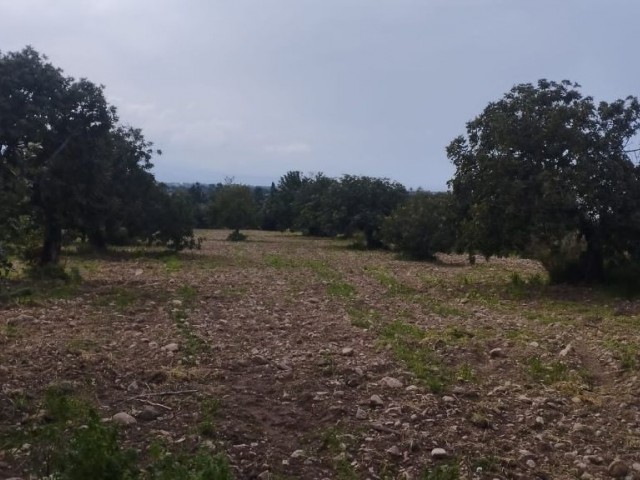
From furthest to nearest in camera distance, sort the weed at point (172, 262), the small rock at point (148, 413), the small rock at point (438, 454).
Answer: the weed at point (172, 262)
the small rock at point (148, 413)
the small rock at point (438, 454)

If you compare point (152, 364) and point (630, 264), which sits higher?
point (630, 264)

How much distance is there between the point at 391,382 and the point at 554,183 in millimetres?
9779

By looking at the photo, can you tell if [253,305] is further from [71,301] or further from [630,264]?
[630,264]

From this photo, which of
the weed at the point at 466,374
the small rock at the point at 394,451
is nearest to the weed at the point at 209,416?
the small rock at the point at 394,451

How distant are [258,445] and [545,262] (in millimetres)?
14343

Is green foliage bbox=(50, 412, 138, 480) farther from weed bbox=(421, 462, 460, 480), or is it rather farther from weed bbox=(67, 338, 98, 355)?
weed bbox=(67, 338, 98, 355)

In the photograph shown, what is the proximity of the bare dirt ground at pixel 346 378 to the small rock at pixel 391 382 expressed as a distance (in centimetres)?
3

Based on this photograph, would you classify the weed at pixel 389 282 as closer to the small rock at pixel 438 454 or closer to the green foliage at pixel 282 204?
the small rock at pixel 438 454

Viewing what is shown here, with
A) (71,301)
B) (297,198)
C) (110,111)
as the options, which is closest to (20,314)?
(71,301)

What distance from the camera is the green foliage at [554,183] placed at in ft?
57.6

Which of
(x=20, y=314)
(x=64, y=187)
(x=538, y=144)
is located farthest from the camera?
(x=64, y=187)

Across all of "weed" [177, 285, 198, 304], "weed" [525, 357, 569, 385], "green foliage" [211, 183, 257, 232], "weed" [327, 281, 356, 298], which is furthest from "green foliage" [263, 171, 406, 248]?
"weed" [525, 357, 569, 385]

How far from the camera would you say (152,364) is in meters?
9.61

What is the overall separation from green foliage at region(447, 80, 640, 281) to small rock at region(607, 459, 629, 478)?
35.4 feet
